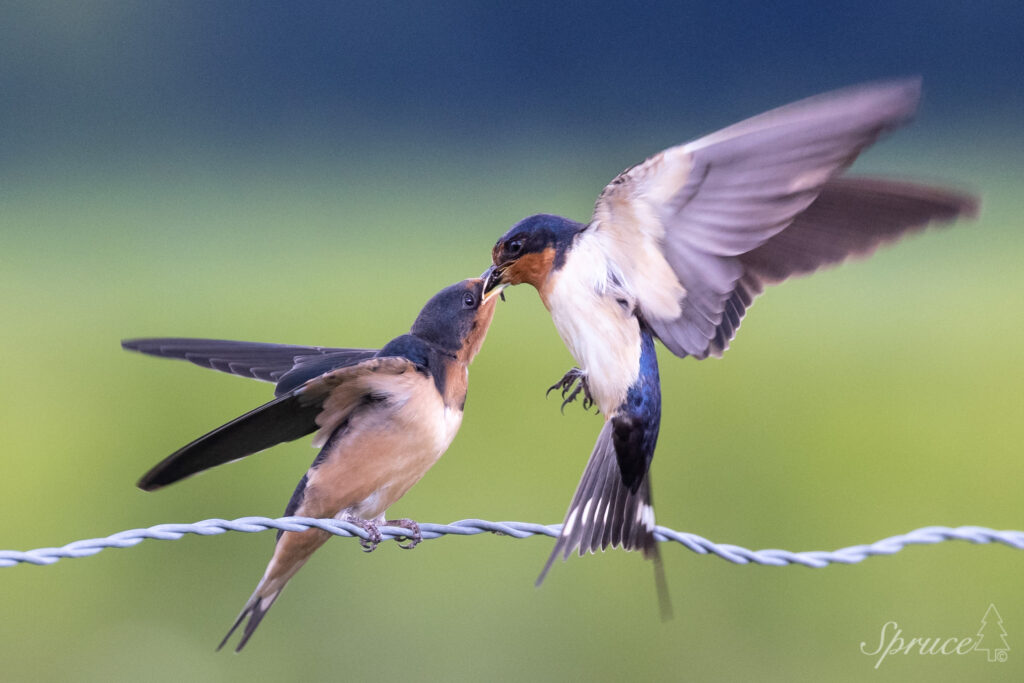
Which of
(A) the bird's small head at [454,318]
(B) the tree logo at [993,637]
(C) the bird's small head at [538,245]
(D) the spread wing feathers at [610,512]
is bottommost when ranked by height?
(B) the tree logo at [993,637]

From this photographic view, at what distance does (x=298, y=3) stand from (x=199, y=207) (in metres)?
2.13

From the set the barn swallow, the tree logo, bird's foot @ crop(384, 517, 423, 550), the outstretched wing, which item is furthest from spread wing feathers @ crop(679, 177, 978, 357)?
the tree logo

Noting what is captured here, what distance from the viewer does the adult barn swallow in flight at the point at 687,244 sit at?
1.74 metres

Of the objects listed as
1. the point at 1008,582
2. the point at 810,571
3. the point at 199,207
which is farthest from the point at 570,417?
the point at 199,207

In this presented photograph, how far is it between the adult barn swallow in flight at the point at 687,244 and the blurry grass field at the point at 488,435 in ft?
0.78

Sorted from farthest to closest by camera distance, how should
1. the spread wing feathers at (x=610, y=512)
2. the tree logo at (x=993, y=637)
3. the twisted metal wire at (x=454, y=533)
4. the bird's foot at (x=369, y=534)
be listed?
the tree logo at (x=993, y=637) → the bird's foot at (x=369, y=534) → the spread wing feathers at (x=610, y=512) → the twisted metal wire at (x=454, y=533)

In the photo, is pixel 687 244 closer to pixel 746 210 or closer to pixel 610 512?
pixel 746 210

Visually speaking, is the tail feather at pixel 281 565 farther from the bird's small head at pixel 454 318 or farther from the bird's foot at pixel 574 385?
the bird's foot at pixel 574 385

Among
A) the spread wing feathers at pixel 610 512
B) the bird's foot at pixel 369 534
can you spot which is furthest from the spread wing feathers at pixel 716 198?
the bird's foot at pixel 369 534

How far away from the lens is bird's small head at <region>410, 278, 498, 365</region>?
243cm

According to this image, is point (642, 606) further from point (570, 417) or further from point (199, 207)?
point (199, 207)

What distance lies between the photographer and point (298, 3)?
475 inches

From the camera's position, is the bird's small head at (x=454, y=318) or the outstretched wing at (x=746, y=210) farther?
the bird's small head at (x=454, y=318)

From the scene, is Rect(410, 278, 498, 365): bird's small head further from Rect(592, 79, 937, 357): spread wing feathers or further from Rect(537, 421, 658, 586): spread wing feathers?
Rect(592, 79, 937, 357): spread wing feathers
